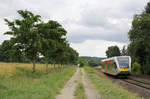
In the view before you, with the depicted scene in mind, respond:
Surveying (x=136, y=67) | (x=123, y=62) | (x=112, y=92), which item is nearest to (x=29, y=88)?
(x=112, y=92)

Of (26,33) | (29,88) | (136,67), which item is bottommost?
(29,88)

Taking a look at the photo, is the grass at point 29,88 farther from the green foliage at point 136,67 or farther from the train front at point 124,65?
the green foliage at point 136,67

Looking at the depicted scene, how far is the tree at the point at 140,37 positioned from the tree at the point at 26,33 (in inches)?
766

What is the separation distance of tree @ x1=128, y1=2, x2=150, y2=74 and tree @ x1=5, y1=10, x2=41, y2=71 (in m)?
19.5

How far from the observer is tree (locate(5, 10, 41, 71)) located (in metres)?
21.6

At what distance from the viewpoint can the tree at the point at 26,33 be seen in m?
21.6

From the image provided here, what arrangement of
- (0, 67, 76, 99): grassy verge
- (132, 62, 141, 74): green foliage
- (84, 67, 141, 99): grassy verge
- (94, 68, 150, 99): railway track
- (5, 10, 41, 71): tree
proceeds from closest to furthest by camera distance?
1. (0, 67, 76, 99): grassy verge
2. (84, 67, 141, 99): grassy verge
3. (94, 68, 150, 99): railway track
4. (5, 10, 41, 71): tree
5. (132, 62, 141, 74): green foliage

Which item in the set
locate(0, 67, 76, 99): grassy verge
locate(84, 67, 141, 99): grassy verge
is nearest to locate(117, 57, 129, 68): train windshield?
locate(84, 67, 141, 99): grassy verge

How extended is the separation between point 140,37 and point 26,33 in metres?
21.9

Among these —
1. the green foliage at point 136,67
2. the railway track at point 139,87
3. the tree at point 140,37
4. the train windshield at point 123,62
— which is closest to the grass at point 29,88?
the railway track at point 139,87

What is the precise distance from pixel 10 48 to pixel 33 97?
14959 mm

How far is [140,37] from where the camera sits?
35188mm

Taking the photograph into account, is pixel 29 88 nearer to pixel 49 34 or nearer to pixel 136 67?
pixel 49 34

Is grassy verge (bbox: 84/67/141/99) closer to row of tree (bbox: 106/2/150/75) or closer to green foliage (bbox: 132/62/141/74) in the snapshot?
row of tree (bbox: 106/2/150/75)
